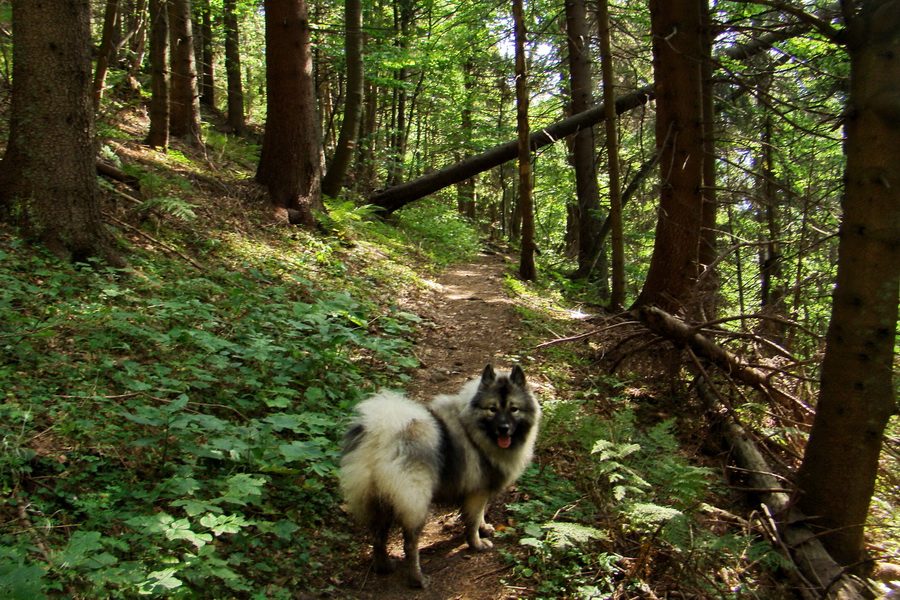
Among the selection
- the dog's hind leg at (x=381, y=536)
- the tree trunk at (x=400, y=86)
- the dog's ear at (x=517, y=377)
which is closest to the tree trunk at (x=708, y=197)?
the dog's ear at (x=517, y=377)

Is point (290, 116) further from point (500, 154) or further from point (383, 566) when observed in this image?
point (383, 566)

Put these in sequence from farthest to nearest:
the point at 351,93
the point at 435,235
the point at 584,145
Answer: the point at 435,235, the point at 584,145, the point at 351,93

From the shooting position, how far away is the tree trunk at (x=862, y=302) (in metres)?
3.90

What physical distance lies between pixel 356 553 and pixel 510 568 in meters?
1.19

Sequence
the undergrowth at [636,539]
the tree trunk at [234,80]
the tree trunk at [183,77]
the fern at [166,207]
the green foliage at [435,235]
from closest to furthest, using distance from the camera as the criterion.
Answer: the undergrowth at [636,539]
the fern at [166,207]
the tree trunk at [183,77]
the green foliage at [435,235]
the tree trunk at [234,80]

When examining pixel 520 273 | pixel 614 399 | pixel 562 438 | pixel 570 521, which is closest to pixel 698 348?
pixel 614 399

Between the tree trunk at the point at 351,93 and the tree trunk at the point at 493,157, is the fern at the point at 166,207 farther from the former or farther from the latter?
the tree trunk at the point at 493,157

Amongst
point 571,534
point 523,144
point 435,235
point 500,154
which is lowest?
point 571,534

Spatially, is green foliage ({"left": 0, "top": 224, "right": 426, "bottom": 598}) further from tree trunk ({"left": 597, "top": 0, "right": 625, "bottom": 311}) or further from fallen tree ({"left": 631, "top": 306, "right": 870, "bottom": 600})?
tree trunk ({"left": 597, "top": 0, "right": 625, "bottom": 311})

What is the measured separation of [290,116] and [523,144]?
494 cm

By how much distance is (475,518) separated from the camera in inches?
178

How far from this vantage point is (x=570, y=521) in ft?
14.9

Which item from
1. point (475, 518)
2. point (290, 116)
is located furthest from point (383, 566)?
point (290, 116)

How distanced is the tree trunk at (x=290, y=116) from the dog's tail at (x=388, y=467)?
7.53 metres
